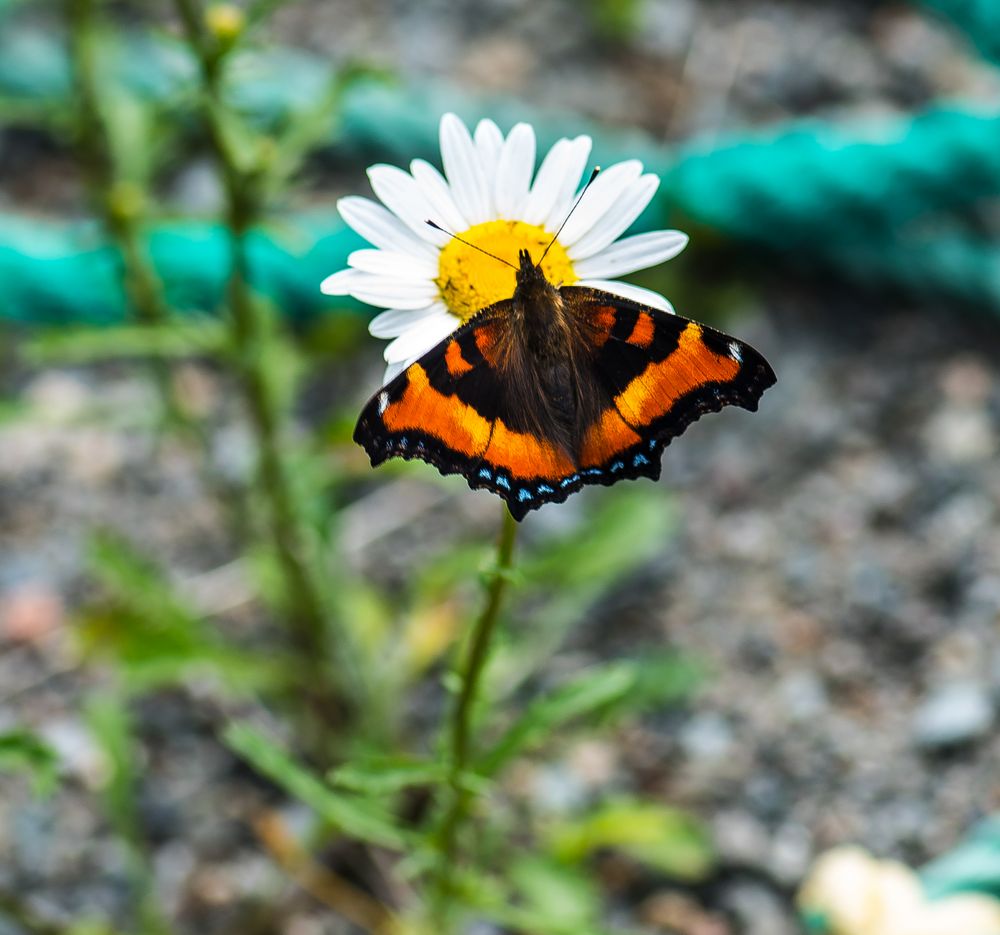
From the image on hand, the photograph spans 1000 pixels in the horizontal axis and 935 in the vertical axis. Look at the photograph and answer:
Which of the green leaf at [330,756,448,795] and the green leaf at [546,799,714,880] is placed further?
the green leaf at [546,799,714,880]

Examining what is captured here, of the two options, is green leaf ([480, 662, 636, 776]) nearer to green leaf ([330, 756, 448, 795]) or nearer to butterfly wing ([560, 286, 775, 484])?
green leaf ([330, 756, 448, 795])

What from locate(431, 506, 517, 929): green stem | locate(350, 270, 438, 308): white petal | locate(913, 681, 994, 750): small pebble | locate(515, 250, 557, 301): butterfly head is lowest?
locate(431, 506, 517, 929): green stem

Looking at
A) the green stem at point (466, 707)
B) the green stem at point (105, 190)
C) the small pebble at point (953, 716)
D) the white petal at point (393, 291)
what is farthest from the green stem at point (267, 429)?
the small pebble at point (953, 716)

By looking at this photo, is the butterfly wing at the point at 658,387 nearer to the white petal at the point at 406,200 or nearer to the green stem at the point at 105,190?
the white petal at the point at 406,200

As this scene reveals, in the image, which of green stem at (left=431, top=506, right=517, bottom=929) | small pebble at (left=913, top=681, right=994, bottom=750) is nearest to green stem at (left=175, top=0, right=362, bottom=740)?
green stem at (left=431, top=506, right=517, bottom=929)

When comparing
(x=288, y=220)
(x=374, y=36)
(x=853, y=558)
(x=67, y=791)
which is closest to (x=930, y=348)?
(x=853, y=558)

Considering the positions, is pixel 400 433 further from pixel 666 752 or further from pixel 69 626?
pixel 69 626

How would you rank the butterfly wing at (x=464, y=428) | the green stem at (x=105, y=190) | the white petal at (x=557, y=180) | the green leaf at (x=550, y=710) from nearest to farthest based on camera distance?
1. the butterfly wing at (x=464, y=428)
2. the white petal at (x=557, y=180)
3. the green leaf at (x=550, y=710)
4. the green stem at (x=105, y=190)
